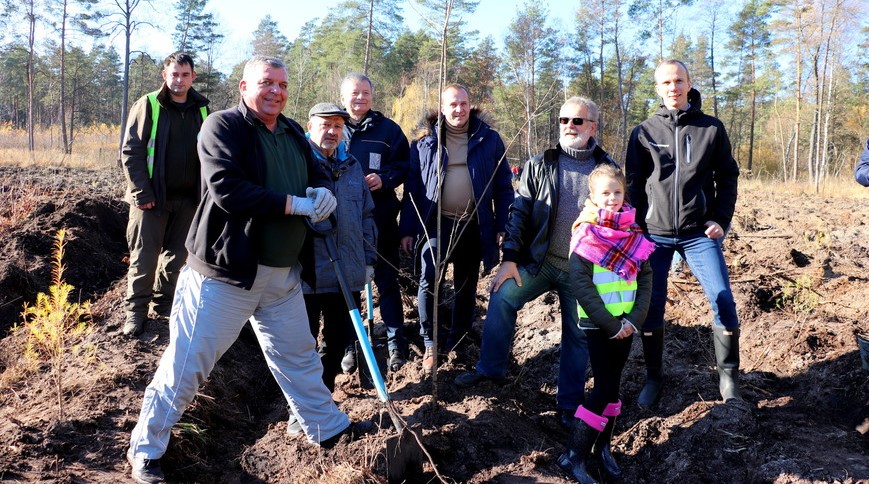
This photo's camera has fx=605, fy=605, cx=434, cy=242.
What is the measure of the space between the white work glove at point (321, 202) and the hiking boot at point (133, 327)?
103 inches

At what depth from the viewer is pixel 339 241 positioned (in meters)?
3.86

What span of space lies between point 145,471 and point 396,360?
2.18 metres

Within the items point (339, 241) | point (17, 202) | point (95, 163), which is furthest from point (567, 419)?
point (95, 163)

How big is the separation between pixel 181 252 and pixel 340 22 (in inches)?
1337

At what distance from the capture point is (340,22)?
1423 inches

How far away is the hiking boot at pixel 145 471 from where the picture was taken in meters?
2.91

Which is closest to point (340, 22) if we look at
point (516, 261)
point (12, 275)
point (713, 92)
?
point (713, 92)

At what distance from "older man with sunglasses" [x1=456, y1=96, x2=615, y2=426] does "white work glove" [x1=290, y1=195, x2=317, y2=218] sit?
1392mm

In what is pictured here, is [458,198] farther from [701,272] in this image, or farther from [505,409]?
[701,272]

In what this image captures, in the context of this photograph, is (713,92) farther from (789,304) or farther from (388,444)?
(388,444)

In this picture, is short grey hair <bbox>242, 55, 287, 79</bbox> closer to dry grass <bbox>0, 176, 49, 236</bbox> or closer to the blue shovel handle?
the blue shovel handle

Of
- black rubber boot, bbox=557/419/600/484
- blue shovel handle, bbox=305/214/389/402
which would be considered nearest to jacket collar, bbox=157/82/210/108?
blue shovel handle, bbox=305/214/389/402

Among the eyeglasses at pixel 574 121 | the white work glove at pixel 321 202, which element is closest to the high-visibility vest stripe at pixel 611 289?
the eyeglasses at pixel 574 121

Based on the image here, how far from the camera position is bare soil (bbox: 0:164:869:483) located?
3.19 metres
